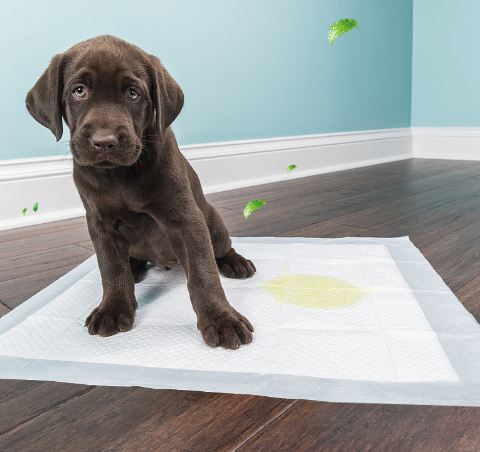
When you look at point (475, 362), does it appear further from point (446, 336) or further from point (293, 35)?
point (293, 35)

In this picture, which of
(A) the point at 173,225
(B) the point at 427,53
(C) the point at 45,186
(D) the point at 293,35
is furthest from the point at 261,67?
(A) the point at 173,225

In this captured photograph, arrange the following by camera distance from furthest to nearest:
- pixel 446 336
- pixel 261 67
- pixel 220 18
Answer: pixel 261 67 < pixel 220 18 < pixel 446 336

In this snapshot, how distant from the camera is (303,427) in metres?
0.80

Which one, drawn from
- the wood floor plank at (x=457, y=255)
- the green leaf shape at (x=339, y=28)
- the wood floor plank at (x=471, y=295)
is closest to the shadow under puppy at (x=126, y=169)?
the wood floor plank at (x=471, y=295)

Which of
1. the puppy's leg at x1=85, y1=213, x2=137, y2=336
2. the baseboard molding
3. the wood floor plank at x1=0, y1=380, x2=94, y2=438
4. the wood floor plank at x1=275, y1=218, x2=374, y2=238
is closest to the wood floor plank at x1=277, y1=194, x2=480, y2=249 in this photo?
the wood floor plank at x1=275, y1=218, x2=374, y2=238

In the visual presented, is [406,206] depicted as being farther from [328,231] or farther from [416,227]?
[328,231]

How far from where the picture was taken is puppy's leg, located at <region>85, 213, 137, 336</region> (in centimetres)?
120

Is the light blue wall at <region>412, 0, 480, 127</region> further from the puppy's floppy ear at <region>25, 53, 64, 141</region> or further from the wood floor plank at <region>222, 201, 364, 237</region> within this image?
the puppy's floppy ear at <region>25, 53, 64, 141</region>

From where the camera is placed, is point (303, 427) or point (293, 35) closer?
point (303, 427)

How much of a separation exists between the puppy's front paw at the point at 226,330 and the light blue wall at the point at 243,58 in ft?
5.72

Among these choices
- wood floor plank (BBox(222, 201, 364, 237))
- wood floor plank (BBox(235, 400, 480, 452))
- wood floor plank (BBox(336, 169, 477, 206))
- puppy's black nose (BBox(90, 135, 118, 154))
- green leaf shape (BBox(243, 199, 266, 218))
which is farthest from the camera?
wood floor plank (BBox(336, 169, 477, 206))

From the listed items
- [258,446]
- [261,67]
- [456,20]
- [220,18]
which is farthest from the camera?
[456,20]

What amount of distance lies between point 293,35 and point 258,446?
340 centimetres

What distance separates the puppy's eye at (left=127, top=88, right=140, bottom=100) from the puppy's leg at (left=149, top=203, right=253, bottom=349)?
0.82ft
